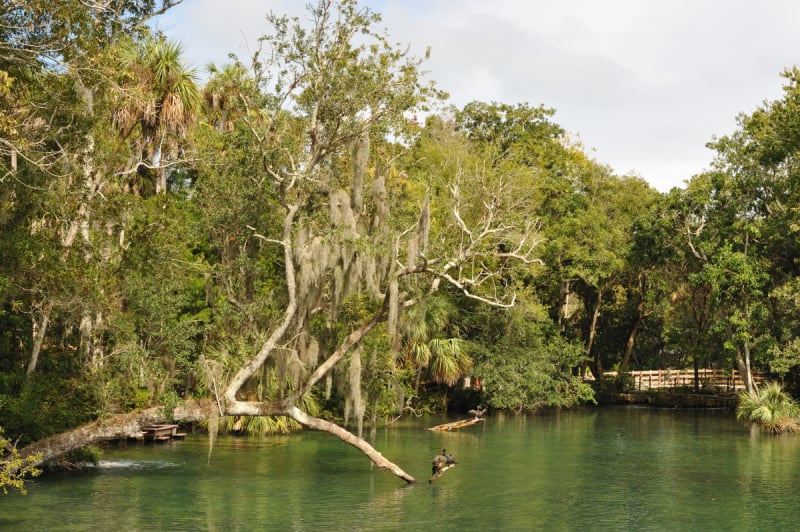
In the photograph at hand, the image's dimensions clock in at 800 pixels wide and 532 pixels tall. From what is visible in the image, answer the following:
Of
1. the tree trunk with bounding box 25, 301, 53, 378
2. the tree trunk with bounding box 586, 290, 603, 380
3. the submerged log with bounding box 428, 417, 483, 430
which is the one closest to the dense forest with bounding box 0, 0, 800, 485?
the tree trunk with bounding box 25, 301, 53, 378

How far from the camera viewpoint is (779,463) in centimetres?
2631

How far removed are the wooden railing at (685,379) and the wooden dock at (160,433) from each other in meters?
29.4

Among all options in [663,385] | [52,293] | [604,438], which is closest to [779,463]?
[604,438]

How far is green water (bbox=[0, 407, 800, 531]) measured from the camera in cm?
1795

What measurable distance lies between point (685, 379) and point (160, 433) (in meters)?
33.2

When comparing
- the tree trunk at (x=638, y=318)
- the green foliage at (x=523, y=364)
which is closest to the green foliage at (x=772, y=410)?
the green foliage at (x=523, y=364)

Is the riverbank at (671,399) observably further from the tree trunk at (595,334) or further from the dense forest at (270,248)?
the dense forest at (270,248)

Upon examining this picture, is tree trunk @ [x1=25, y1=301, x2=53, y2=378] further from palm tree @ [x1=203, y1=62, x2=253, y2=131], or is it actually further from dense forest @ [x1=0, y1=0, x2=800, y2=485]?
palm tree @ [x1=203, y1=62, x2=253, y2=131]

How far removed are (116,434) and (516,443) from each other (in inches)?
583

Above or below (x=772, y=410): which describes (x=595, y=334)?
above

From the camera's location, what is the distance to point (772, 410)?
3472cm

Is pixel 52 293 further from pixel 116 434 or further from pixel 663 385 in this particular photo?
pixel 663 385

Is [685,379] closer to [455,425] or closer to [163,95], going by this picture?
[455,425]

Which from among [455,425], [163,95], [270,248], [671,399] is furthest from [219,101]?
Result: [671,399]
